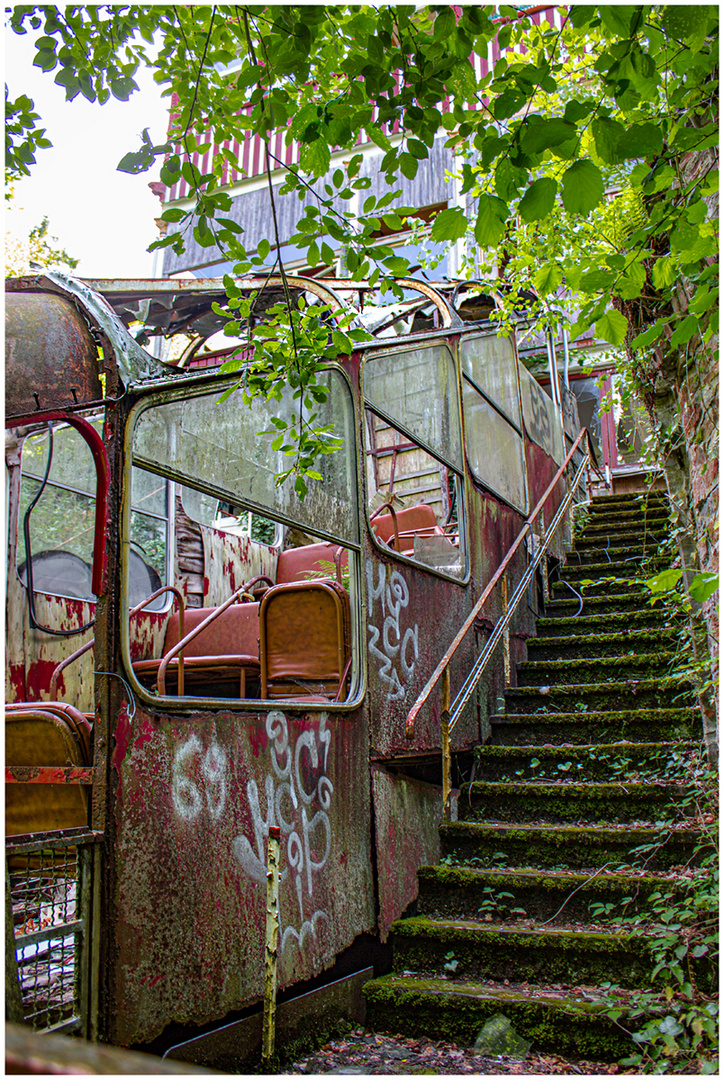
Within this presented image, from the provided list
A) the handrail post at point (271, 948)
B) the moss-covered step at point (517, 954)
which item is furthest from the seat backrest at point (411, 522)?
the handrail post at point (271, 948)

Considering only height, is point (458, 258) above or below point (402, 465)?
above

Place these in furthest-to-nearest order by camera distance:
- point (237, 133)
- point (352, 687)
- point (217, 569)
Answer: point (217, 569) < point (352, 687) < point (237, 133)

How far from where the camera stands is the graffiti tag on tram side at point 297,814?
3.41 m

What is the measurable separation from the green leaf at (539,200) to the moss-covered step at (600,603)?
17.9ft

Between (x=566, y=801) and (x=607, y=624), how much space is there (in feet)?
8.91

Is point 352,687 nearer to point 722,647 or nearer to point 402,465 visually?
point 722,647

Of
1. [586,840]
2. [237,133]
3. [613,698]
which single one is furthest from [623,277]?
[613,698]

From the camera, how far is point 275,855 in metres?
3.31

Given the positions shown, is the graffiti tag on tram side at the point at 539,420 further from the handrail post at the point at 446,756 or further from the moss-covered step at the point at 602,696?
the handrail post at the point at 446,756

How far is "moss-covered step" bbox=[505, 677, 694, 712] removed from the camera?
557cm

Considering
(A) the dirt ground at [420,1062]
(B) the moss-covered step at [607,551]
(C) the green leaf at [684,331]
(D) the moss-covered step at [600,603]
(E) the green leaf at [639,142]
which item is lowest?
(A) the dirt ground at [420,1062]

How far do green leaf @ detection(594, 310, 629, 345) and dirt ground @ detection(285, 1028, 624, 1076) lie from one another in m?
3.04

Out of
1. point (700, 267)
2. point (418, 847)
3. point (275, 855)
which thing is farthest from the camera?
point (418, 847)

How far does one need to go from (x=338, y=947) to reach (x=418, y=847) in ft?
3.33
